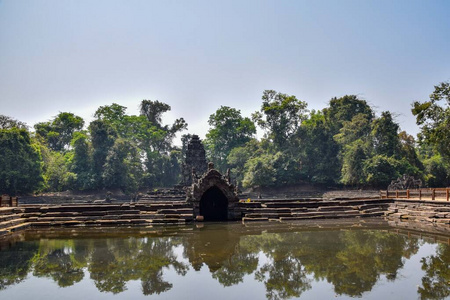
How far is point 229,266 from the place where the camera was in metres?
8.06

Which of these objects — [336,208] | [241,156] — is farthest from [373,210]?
[241,156]

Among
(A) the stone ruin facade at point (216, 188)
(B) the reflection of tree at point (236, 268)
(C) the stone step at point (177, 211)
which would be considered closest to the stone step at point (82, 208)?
(C) the stone step at point (177, 211)

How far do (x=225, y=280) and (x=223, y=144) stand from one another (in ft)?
194

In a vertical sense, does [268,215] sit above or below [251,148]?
below

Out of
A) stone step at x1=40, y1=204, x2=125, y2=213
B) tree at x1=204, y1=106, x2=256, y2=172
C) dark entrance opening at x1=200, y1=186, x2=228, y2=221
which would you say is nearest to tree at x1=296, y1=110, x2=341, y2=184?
tree at x1=204, y1=106, x2=256, y2=172

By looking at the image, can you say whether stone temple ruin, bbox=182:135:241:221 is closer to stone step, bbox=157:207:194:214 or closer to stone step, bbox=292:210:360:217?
stone step, bbox=157:207:194:214

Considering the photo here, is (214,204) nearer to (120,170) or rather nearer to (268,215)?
(268,215)

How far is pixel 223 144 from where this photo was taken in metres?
66.1

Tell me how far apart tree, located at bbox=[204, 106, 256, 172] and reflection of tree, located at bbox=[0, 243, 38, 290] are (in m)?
54.4

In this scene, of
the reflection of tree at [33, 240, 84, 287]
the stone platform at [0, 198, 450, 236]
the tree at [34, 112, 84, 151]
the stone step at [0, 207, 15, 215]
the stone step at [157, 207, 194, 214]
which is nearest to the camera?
the reflection of tree at [33, 240, 84, 287]

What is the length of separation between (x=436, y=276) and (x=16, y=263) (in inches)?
373

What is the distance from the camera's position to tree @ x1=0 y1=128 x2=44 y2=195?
3606 cm

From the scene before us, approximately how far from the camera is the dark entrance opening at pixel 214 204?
17922 mm

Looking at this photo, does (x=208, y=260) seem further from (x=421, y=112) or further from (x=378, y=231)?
(x=421, y=112)
